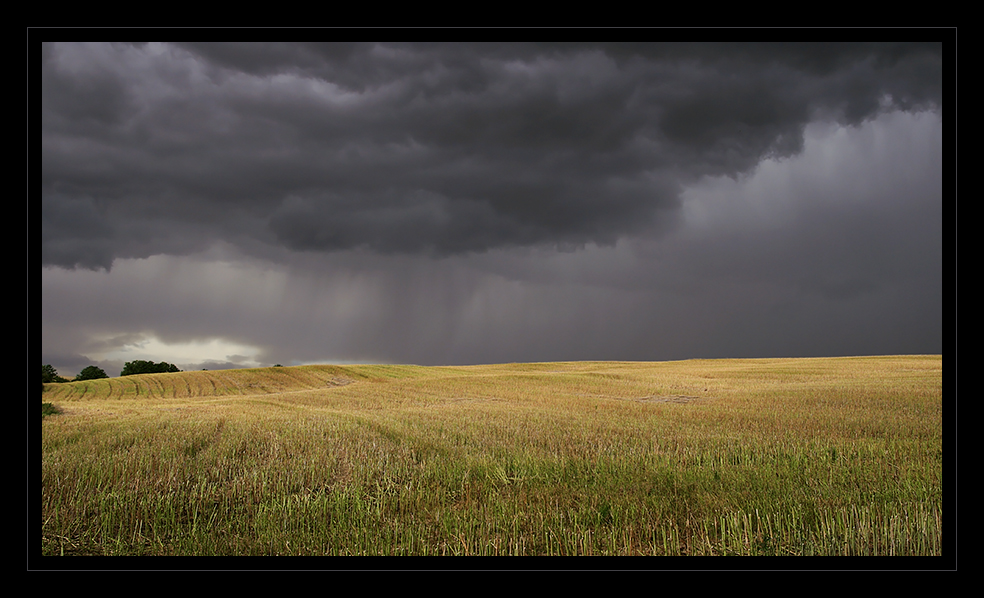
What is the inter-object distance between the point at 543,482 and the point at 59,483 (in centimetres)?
812

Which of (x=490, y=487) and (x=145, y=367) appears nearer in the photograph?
(x=490, y=487)

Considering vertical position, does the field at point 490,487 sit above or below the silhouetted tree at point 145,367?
above

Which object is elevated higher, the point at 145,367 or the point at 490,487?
the point at 490,487

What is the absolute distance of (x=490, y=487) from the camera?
8031 mm

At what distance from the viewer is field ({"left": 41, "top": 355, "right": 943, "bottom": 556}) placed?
19.4 feet

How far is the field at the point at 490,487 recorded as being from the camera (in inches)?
232

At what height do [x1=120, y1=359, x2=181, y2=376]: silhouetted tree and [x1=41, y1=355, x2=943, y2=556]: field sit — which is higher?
[x1=41, y1=355, x2=943, y2=556]: field

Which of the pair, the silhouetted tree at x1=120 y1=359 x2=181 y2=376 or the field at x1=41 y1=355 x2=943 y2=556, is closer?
the field at x1=41 y1=355 x2=943 y2=556

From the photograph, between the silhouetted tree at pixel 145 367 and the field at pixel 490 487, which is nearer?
the field at pixel 490 487

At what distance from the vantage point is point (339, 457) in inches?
413

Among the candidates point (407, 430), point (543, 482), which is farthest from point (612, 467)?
point (407, 430)
